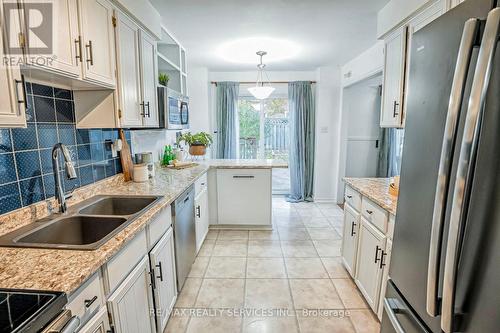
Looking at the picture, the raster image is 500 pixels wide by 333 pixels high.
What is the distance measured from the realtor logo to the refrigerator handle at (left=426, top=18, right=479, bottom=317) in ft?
4.85

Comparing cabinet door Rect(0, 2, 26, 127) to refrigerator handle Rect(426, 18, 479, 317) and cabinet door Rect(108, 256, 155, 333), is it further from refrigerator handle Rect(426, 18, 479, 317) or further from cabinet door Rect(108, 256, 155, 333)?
refrigerator handle Rect(426, 18, 479, 317)

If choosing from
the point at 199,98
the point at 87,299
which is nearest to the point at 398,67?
the point at 87,299

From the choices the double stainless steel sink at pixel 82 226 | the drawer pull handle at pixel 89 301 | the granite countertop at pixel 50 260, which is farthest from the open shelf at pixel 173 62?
the drawer pull handle at pixel 89 301

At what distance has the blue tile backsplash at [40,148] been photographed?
1.28 m

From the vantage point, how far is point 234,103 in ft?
16.0

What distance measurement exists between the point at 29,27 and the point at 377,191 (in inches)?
88.9

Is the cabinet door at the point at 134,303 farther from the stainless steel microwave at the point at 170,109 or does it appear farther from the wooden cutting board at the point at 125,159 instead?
the stainless steel microwave at the point at 170,109

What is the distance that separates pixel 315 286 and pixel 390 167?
3.38m

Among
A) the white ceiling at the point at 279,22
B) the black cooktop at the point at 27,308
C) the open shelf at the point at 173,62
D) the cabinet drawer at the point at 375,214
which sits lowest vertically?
the cabinet drawer at the point at 375,214

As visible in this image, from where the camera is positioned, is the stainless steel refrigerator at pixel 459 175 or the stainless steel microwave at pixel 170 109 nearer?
the stainless steel refrigerator at pixel 459 175

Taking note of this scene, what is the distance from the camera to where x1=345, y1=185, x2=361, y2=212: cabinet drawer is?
86.2 inches

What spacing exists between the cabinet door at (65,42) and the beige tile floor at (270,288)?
176 cm

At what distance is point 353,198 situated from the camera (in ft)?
7.57

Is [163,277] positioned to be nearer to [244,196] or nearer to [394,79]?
[244,196]
